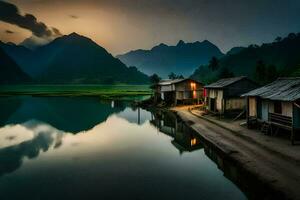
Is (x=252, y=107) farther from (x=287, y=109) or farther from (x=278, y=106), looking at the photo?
(x=287, y=109)

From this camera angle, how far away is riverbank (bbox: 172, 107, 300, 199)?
530 inches

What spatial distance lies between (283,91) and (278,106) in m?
1.53

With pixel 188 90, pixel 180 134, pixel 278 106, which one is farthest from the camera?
pixel 188 90

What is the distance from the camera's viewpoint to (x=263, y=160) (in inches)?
682

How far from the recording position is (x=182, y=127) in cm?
3712

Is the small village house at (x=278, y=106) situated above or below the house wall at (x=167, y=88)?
below

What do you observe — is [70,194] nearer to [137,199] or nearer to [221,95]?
[137,199]

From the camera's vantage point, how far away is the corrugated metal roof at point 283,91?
2084 centimetres

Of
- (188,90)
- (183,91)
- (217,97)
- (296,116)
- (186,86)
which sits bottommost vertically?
(296,116)

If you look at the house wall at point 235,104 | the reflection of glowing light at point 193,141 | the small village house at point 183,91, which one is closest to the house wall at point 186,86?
the small village house at point 183,91

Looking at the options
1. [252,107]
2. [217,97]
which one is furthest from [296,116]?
[217,97]

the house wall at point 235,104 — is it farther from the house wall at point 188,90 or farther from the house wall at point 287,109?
A: the house wall at point 188,90

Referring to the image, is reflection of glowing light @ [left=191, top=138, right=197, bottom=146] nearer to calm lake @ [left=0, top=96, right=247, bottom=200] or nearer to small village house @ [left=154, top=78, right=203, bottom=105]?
calm lake @ [left=0, top=96, right=247, bottom=200]

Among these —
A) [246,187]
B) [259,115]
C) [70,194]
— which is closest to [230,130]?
[259,115]
